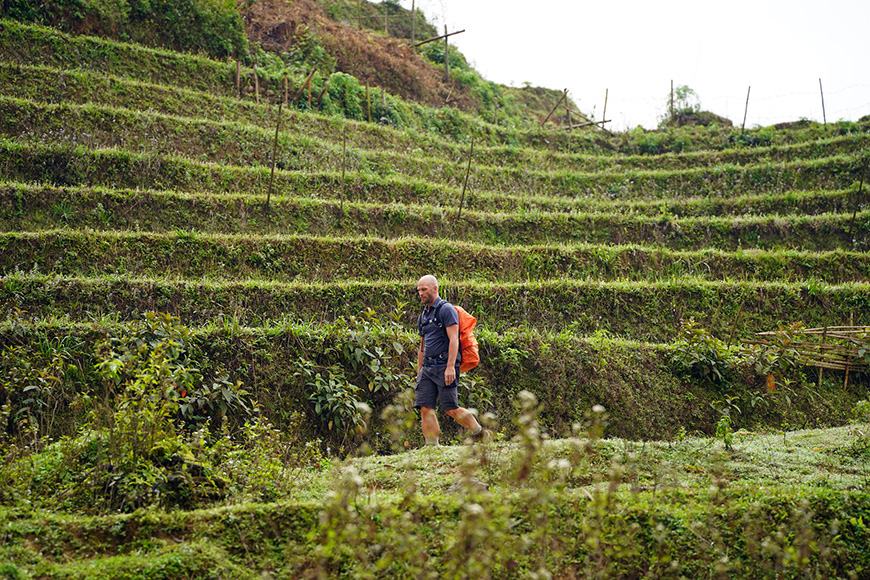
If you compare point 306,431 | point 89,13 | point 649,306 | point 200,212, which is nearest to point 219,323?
point 306,431

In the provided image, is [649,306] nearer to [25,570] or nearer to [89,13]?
[25,570]

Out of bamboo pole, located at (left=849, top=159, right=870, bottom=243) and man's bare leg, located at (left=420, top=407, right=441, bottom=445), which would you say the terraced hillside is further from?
man's bare leg, located at (left=420, top=407, right=441, bottom=445)

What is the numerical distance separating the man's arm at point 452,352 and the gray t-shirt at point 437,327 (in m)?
0.07

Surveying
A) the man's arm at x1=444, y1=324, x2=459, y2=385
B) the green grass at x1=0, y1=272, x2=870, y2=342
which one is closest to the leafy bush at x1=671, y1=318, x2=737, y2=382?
the green grass at x1=0, y1=272, x2=870, y2=342

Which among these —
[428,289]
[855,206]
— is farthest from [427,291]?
[855,206]

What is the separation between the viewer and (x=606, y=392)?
32.0 feet

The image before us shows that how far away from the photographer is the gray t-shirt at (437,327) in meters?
6.90

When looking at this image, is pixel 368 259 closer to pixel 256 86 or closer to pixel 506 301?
pixel 506 301

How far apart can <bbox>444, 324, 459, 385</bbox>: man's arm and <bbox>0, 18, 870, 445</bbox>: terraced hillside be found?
200 cm

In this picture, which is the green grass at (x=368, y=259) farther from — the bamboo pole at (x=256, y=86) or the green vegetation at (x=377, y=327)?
the bamboo pole at (x=256, y=86)

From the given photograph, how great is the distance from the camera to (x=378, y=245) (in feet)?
42.3

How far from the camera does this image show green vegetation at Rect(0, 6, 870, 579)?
13.2 ft

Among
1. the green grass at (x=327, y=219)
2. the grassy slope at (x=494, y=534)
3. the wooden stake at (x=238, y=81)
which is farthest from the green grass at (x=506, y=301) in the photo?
the wooden stake at (x=238, y=81)

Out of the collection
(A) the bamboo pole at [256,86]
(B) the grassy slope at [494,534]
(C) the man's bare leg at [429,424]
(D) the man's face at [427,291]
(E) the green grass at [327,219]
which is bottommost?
(C) the man's bare leg at [429,424]
